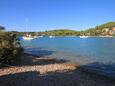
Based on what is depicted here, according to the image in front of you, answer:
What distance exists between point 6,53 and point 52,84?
932 cm

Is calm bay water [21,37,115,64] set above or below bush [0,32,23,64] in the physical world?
below

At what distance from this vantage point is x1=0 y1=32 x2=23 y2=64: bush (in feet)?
74.3

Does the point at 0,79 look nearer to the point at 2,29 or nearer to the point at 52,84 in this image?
the point at 52,84

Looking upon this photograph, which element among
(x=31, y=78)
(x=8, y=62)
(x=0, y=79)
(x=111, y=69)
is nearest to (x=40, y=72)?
(x=31, y=78)

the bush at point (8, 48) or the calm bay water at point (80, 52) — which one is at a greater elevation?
the bush at point (8, 48)

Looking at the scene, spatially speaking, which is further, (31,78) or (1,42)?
(1,42)

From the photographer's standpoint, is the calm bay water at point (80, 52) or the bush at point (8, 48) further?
the calm bay water at point (80, 52)

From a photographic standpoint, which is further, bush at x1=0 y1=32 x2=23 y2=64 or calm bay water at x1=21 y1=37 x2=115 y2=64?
calm bay water at x1=21 y1=37 x2=115 y2=64

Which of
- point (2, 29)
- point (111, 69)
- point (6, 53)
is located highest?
point (2, 29)

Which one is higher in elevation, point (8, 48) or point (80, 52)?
point (8, 48)

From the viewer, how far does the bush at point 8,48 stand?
2265 centimetres

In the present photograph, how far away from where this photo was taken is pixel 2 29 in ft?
74.8

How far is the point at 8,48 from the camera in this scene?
76.4 feet

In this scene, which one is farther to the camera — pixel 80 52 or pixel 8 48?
pixel 80 52
